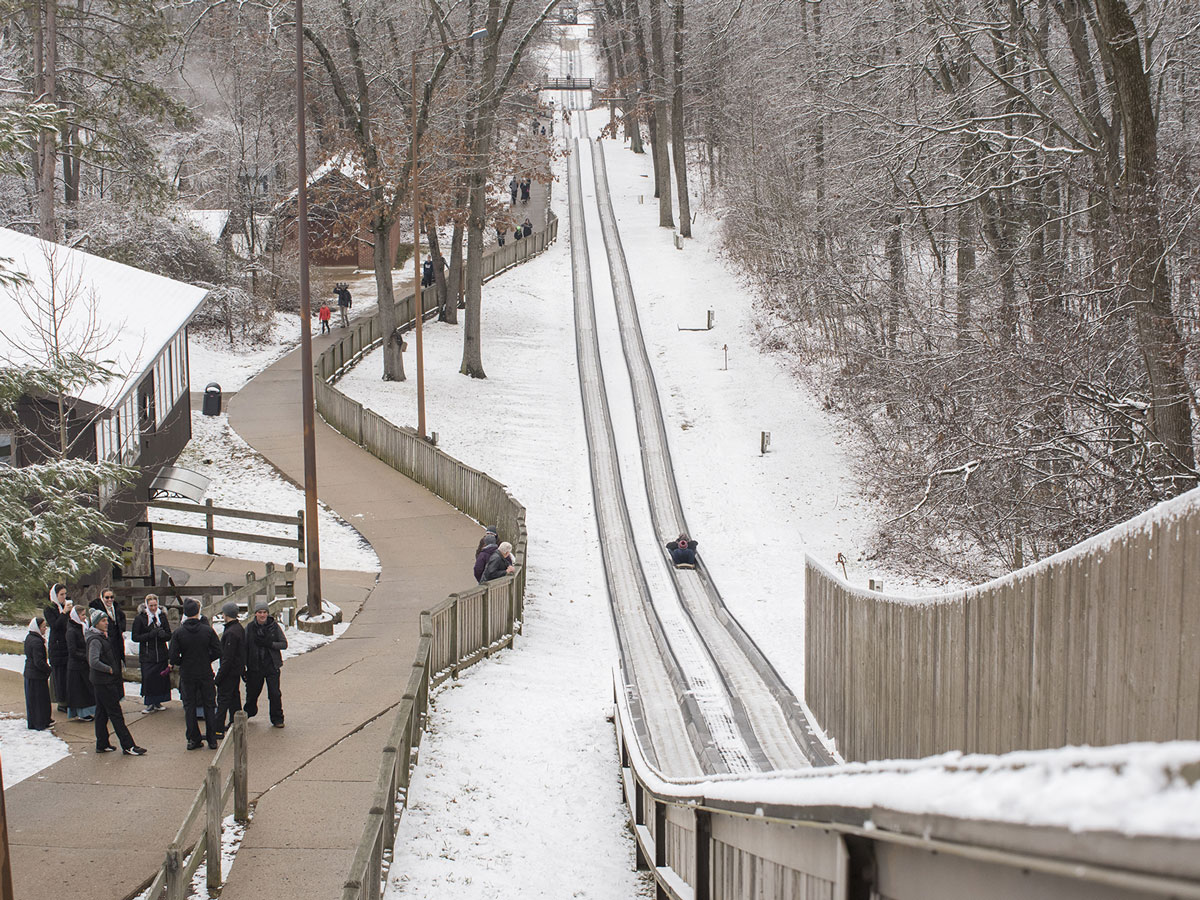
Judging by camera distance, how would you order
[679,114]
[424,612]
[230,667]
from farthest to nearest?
1. [679,114]
2. [424,612]
3. [230,667]

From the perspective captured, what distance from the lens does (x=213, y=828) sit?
28.0 ft

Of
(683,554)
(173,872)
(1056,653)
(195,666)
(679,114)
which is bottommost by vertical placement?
(683,554)

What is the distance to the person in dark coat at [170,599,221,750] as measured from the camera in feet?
37.2

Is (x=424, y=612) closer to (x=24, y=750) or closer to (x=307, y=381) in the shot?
(x=24, y=750)

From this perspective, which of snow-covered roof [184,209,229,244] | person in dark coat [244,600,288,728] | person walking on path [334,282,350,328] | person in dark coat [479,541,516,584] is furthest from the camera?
snow-covered roof [184,209,229,244]

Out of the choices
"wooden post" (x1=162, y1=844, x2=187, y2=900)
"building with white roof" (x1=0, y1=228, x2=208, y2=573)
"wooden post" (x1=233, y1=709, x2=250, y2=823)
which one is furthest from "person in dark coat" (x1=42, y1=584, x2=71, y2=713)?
"wooden post" (x1=162, y1=844, x2=187, y2=900)

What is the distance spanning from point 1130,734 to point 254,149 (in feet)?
158

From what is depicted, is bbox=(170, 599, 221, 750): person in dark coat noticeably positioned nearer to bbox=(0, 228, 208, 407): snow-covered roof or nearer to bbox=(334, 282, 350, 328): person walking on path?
bbox=(0, 228, 208, 407): snow-covered roof

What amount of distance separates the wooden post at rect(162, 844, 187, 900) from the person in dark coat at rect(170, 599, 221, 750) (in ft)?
14.7

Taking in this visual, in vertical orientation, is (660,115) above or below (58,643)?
above

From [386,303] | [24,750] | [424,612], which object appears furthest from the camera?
[386,303]

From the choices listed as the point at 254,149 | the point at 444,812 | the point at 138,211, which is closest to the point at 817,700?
the point at 444,812

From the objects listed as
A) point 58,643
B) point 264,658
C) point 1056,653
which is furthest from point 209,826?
point 1056,653

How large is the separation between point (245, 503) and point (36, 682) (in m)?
13.3
